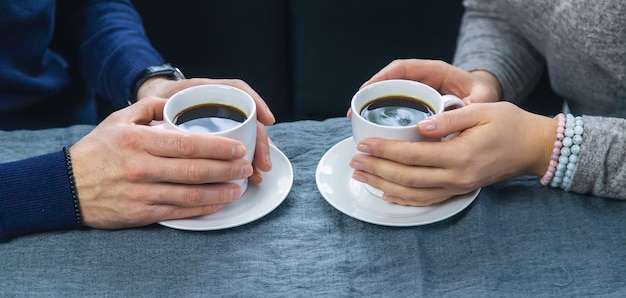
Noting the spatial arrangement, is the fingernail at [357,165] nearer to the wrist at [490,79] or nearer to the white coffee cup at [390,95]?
the white coffee cup at [390,95]

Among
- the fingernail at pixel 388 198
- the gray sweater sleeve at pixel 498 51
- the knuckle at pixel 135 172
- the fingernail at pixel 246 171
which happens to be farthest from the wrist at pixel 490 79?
the knuckle at pixel 135 172

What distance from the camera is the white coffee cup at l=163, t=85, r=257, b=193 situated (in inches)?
30.7

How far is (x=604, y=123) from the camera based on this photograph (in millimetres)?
828

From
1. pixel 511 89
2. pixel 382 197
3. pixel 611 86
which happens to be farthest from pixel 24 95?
pixel 611 86

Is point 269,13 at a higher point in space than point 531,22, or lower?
lower

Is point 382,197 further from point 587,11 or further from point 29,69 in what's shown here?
point 29,69

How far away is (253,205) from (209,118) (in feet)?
0.39

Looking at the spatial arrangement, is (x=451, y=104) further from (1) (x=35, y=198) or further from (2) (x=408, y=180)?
(1) (x=35, y=198)

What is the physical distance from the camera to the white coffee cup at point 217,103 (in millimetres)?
780

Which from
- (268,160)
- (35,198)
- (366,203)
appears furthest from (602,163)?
(35,198)

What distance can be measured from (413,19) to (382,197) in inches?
Result: 39.2

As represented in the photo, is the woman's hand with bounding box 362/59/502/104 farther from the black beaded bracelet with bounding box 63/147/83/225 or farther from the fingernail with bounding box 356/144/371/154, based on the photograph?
the black beaded bracelet with bounding box 63/147/83/225

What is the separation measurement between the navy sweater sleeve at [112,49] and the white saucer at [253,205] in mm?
400

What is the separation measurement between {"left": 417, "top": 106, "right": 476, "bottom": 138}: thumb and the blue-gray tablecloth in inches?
3.9
